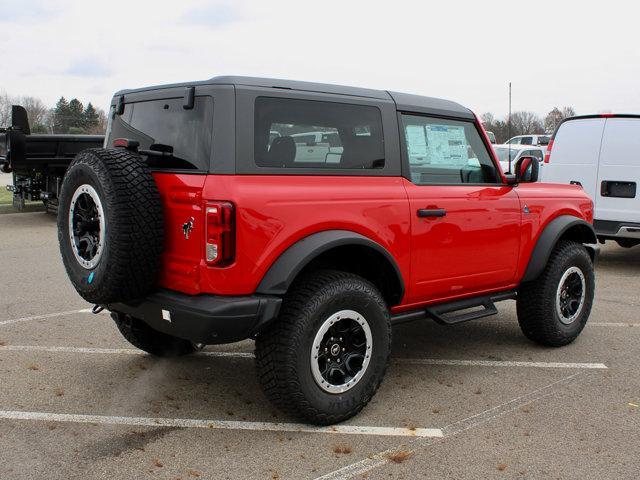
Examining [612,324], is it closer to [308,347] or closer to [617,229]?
[617,229]

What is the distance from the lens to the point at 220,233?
327cm

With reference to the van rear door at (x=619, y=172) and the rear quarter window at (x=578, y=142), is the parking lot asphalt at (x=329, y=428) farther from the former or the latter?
the rear quarter window at (x=578, y=142)

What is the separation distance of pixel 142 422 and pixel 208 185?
146 cm

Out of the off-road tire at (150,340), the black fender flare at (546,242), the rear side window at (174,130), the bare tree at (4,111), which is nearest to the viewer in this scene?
the rear side window at (174,130)

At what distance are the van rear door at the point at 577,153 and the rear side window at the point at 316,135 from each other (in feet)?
18.5

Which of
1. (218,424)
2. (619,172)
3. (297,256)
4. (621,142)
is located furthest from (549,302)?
(621,142)

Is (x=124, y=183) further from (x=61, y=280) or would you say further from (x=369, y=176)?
(x=61, y=280)

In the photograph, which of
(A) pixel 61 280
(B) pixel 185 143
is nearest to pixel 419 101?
(B) pixel 185 143

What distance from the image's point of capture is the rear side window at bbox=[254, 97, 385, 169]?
11.7ft

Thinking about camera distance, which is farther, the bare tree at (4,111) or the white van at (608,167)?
the bare tree at (4,111)

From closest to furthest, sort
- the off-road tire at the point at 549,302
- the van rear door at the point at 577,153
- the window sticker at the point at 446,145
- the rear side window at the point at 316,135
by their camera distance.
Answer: the rear side window at the point at 316,135 < the window sticker at the point at 446,145 < the off-road tire at the point at 549,302 < the van rear door at the point at 577,153

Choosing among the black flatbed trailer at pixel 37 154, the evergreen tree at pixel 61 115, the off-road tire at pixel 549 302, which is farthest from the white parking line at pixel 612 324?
the evergreen tree at pixel 61 115

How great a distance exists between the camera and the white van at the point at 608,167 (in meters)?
8.41

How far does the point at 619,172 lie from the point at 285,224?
6.49 m
